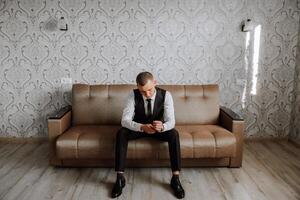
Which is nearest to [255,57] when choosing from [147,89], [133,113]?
[147,89]

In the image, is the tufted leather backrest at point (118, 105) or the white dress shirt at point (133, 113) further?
the tufted leather backrest at point (118, 105)

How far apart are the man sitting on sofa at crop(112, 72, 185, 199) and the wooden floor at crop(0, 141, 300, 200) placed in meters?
0.16

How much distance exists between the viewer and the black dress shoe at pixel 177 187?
2601 mm

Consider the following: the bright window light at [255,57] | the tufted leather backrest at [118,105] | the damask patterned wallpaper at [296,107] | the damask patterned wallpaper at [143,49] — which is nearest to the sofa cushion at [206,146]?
the tufted leather backrest at [118,105]

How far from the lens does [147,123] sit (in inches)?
117

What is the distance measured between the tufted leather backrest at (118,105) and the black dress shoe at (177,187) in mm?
928

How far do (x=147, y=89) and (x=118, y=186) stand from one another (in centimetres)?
95

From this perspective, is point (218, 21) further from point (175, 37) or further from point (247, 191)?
point (247, 191)

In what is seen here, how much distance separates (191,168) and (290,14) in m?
2.39

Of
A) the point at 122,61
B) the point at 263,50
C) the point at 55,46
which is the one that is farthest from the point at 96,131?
the point at 263,50

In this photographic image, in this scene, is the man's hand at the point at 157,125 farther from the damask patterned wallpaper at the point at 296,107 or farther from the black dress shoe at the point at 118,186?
the damask patterned wallpaper at the point at 296,107

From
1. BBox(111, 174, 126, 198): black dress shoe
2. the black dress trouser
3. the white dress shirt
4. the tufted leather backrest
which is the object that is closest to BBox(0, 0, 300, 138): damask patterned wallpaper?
the tufted leather backrest

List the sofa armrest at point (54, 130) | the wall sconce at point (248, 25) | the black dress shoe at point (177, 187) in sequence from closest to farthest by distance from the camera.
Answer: the black dress shoe at point (177, 187) < the sofa armrest at point (54, 130) < the wall sconce at point (248, 25)

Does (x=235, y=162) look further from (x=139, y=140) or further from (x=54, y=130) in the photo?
(x=54, y=130)
